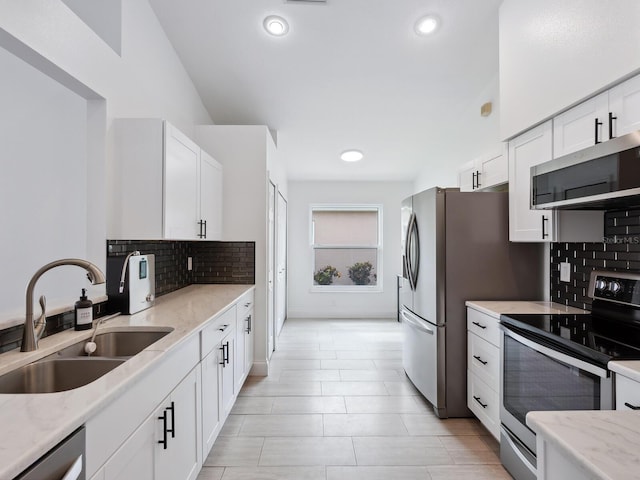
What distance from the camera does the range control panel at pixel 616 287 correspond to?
1764mm

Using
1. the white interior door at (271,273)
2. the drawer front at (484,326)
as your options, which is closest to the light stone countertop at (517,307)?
the drawer front at (484,326)

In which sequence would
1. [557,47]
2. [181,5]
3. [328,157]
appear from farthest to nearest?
[328,157], [181,5], [557,47]

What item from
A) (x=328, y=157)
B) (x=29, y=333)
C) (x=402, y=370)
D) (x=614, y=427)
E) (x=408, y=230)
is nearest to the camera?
(x=614, y=427)

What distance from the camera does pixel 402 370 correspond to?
361 cm

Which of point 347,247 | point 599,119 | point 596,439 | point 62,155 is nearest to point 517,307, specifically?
point 599,119

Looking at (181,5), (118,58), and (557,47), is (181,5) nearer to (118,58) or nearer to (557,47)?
(118,58)

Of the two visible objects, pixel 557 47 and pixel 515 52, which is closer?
pixel 557 47

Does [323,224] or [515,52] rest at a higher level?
[515,52]

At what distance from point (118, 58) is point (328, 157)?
332 centimetres

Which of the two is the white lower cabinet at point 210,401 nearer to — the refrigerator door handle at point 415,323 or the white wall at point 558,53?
the refrigerator door handle at point 415,323

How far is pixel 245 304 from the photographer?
10.2 ft

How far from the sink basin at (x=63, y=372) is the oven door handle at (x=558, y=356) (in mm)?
1869

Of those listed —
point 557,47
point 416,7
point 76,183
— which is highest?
point 416,7

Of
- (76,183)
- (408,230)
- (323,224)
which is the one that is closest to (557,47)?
(408,230)
